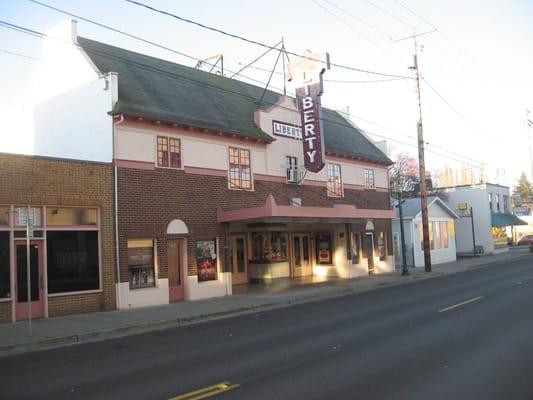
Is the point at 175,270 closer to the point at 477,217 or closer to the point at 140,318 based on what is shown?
the point at 140,318

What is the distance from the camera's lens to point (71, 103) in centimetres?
1973

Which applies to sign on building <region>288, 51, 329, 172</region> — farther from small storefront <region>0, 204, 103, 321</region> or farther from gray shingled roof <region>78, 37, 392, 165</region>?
small storefront <region>0, 204, 103, 321</region>

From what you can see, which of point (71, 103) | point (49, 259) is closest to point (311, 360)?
point (49, 259)

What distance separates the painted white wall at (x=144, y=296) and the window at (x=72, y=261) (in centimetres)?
92

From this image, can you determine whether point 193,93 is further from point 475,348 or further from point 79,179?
point 475,348

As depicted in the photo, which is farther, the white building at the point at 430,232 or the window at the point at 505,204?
the window at the point at 505,204

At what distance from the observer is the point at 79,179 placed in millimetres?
16594

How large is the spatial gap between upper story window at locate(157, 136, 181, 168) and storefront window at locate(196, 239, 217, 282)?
10.2ft

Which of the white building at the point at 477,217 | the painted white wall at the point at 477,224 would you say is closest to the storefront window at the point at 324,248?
the white building at the point at 477,217

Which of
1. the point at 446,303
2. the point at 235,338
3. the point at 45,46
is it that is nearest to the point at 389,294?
the point at 446,303

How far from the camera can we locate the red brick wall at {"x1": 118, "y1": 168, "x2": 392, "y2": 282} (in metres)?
17.8

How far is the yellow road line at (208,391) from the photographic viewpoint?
6773 mm

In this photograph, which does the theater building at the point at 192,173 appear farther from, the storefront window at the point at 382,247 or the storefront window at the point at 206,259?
the storefront window at the point at 382,247

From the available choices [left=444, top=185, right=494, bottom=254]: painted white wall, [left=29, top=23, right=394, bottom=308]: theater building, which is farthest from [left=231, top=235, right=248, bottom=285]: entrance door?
[left=444, top=185, right=494, bottom=254]: painted white wall
